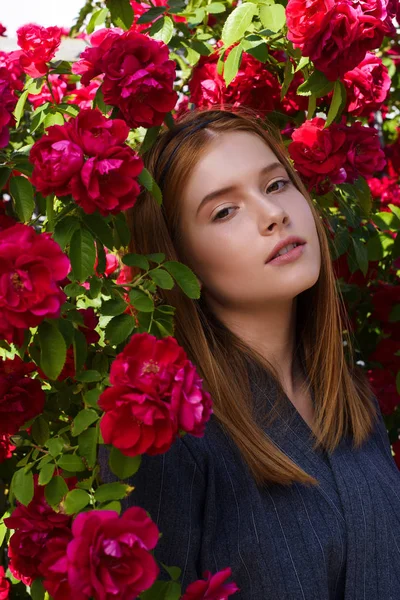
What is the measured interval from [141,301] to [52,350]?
19 centimetres

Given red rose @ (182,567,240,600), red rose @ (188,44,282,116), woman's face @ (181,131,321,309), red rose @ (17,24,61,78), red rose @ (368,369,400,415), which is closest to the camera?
red rose @ (182,567,240,600)

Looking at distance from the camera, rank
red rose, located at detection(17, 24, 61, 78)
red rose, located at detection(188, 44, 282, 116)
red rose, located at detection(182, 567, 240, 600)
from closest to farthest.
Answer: red rose, located at detection(182, 567, 240, 600)
red rose, located at detection(17, 24, 61, 78)
red rose, located at detection(188, 44, 282, 116)

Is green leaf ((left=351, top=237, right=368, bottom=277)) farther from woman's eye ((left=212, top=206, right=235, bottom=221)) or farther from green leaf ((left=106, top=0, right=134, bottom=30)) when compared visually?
green leaf ((left=106, top=0, right=134, bottom=30))

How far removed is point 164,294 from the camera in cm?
169

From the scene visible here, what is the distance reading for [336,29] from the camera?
149 cm

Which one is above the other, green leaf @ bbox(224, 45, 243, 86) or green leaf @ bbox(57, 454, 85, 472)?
green leaf @ bbox(224, 45, 243, 86)

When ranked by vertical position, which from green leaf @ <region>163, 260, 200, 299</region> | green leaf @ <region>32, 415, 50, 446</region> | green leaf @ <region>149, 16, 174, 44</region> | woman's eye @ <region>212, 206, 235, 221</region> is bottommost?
green leaf @ <region>32, 415, 50, 446</region>

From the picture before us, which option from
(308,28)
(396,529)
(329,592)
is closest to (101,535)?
(329,592)

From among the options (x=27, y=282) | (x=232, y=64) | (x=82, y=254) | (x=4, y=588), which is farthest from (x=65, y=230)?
(x=4, y=588)

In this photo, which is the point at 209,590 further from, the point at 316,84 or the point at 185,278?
the point at 316,84

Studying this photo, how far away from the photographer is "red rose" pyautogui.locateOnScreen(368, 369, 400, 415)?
228cm

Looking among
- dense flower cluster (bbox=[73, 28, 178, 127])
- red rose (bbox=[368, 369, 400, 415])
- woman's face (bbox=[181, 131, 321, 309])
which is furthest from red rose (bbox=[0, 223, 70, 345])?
red rose (bbox=[368, 369, 400, 415])

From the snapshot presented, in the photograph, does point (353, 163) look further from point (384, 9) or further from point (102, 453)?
point (102, 453)

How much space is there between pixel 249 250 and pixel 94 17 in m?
0.81
